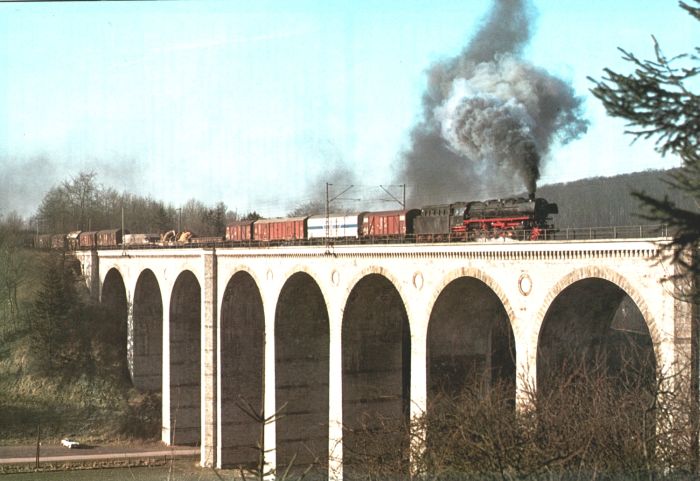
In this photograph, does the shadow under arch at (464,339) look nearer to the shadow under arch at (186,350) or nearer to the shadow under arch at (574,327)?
the shadow under arch at (574,327)

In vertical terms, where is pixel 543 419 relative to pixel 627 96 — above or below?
below

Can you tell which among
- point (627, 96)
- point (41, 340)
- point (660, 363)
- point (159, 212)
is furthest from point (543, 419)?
point (159, 212)

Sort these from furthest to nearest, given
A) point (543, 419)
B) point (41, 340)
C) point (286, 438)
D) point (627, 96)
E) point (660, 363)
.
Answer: point (41, 340) < point (286, 438) < point (660, 363) < point (543, 419) < point (627, 96)

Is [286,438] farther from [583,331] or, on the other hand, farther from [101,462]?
[583,331]

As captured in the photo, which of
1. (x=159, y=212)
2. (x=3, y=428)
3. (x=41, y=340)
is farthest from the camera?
(x=159, y=212)

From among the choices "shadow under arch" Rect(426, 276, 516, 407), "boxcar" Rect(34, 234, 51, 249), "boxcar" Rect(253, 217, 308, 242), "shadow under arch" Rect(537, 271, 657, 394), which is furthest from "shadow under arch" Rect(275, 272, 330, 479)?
"boxcar" Rect(34, 234, 51, 249)

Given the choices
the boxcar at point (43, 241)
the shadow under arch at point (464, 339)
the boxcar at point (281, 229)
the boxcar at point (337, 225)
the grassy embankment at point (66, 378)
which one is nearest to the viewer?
the shadow under arch at point (464, 339)

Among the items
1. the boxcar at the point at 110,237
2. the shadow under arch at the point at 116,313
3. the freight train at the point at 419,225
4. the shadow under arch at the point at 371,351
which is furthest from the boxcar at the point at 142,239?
the shadow under arch at the point at 371,351
